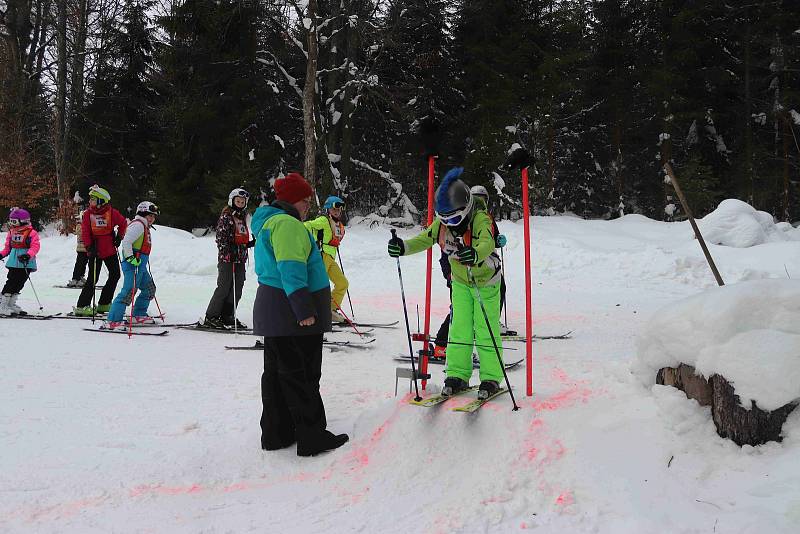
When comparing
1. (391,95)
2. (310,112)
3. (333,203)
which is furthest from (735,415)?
(391,95)

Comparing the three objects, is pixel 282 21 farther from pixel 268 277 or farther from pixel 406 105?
pixel 268 277

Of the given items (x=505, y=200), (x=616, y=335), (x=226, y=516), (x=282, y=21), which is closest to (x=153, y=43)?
(x=282, y=21)

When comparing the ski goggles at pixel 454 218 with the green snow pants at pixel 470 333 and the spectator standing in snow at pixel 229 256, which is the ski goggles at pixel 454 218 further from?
the spectator standing in snow at pixel 229 256

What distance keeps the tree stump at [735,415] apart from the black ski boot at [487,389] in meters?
1.34

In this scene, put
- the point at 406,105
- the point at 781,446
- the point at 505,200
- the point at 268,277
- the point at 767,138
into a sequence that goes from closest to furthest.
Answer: the point at 781,446, the point at 268,277, the point at 406,105, the point at 505,200, the point at 767,138

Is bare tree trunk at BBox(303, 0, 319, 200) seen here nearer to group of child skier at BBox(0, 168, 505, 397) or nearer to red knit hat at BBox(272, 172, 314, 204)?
group of child skier at BBox(0, 168, 505, 397)

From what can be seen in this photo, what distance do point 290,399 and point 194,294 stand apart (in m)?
8.63

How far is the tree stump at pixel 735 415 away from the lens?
3.25 meters

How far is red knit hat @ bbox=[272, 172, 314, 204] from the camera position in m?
4.30

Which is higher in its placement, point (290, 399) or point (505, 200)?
point (505, 200)

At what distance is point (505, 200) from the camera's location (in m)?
21.6

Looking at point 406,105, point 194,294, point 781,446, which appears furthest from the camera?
point 406,105

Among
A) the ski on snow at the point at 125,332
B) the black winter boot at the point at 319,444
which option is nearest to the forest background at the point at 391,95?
the ski on snow at the point at 125,332

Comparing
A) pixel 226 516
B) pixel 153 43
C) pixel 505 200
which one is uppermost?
pixel 153 43
